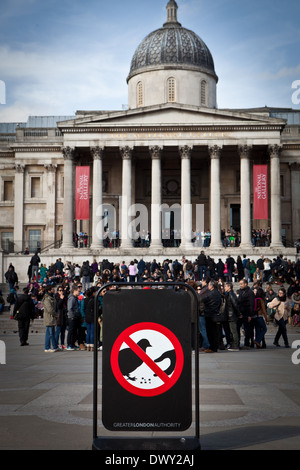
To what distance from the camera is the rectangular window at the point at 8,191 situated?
2101 inches

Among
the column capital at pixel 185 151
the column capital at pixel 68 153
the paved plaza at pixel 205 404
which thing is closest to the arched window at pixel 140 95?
the column capital at pixel 185 151

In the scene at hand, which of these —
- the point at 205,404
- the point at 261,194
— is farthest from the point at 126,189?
the point at 205,404

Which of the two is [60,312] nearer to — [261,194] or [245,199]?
[261,194]

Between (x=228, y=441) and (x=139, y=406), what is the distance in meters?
1.02

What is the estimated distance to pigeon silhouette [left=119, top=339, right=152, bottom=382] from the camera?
527 cm

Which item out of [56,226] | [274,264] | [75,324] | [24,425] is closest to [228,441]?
[24,425]

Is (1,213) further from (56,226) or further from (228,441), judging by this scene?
(228,441)

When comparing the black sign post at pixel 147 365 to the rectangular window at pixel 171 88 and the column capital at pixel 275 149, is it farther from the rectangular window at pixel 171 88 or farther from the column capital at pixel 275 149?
the rectangular window at pixel 171 88

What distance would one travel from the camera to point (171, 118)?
45.0m

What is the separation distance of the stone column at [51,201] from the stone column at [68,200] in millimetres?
6802

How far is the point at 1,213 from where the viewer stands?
53.1 m

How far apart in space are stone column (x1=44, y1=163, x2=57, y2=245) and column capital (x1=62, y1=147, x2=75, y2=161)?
22.5ft

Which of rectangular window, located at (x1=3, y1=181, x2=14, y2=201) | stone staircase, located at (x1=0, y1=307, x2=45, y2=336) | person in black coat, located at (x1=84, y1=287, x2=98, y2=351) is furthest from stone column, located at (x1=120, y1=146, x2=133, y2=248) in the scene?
person in black coat, located at (x1=84, y1=287, x2=98, y2=351)

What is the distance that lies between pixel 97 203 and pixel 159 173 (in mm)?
4940
